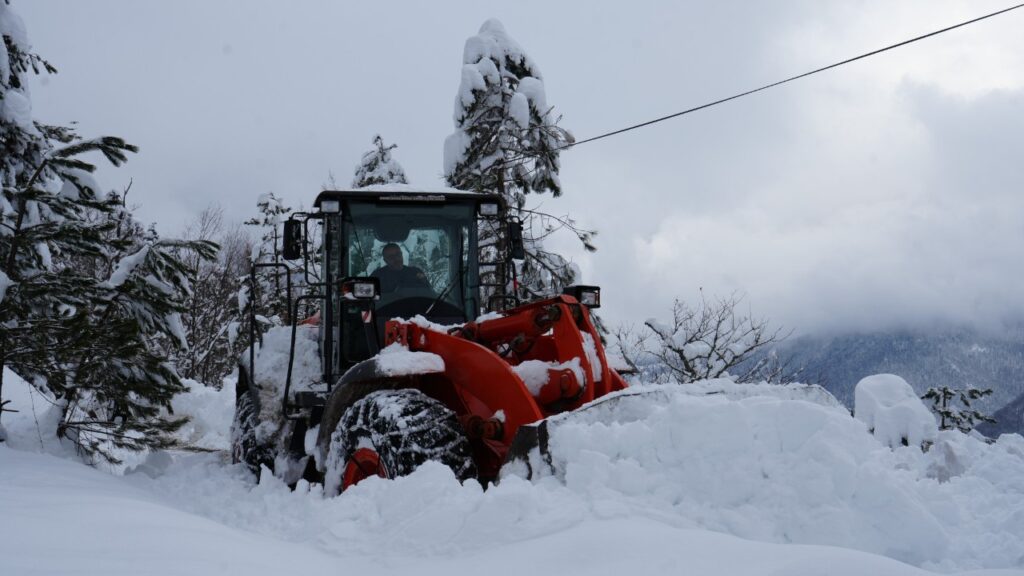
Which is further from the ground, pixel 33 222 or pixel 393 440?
pixel 33 222

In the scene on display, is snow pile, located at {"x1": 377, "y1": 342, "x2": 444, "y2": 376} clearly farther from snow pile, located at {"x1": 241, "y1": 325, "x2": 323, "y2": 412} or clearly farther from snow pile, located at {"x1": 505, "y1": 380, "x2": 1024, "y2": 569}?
snow pile, located at {"x1": 241, "y1": 325, "x2": 323, "y2": 412}

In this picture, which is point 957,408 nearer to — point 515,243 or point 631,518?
point 515,243

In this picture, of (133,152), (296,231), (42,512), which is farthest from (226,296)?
(42,512)

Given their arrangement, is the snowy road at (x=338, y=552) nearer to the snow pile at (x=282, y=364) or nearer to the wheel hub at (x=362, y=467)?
the wheel hub at (x=362, y=467)

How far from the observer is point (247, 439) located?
23.9 ft

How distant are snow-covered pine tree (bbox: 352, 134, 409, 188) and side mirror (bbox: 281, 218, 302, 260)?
1869cm

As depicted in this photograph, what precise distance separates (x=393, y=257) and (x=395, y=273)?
0.44ft

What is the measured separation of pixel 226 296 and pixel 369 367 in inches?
1065

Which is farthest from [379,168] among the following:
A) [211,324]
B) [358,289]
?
[358,289]

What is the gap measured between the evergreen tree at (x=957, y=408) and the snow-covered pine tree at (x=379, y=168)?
16373 millimetres

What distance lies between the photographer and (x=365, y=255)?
22.4 ft

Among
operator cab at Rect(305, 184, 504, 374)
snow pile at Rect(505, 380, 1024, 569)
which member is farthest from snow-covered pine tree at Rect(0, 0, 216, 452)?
snow pile at Rect(505, 380, 1024, 569)

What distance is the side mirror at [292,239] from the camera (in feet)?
22.1

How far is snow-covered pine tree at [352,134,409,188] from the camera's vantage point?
25578mm
